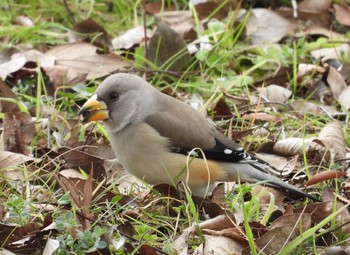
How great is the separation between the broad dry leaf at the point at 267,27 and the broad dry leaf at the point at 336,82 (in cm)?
90

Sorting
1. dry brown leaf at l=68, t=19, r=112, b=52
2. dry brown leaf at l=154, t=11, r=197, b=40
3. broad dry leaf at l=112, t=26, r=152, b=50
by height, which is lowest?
dry brown leaf at l=154, t=11, r=197, b=40

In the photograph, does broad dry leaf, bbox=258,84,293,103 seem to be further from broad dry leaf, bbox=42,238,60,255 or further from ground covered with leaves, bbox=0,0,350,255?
broad dry leaf, bbox=42,238,60,255

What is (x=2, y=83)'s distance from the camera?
578 centimetres

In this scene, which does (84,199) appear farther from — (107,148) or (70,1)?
(70,1)

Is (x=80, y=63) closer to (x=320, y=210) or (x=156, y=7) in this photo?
(x=156, y=7)

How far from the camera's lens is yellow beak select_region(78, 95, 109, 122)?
479 centimetres

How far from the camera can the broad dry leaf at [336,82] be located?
635 cm

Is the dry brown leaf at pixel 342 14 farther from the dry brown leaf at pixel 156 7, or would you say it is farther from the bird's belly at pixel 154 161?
the bird's belly at pixel 154 161

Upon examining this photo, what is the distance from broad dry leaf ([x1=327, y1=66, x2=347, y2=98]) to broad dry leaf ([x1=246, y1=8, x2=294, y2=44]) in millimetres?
904

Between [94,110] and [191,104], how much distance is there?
137 cm

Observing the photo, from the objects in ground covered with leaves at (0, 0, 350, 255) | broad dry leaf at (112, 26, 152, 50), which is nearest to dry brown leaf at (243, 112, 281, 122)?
ground covered with leaves at (0, 0, 350, 255)

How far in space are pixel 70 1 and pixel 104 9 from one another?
326 millimetres

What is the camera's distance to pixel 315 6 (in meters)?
7.73

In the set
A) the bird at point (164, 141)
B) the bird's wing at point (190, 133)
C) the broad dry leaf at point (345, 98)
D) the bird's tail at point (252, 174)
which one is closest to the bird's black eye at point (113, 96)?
the bird at point (164, 141)
